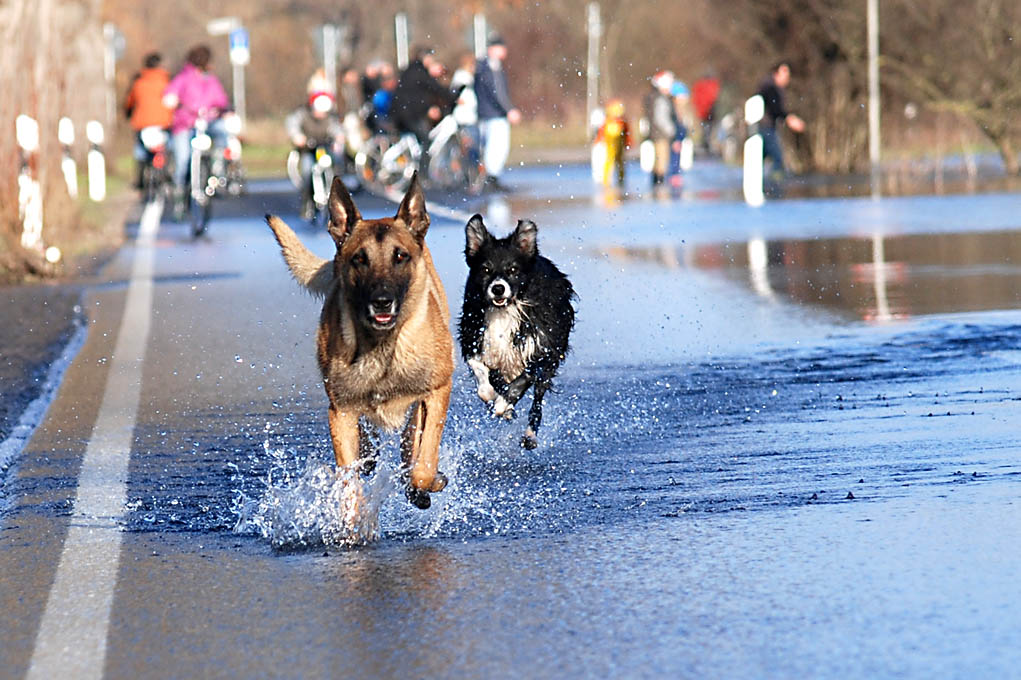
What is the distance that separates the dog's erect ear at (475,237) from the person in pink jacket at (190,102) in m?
14.3

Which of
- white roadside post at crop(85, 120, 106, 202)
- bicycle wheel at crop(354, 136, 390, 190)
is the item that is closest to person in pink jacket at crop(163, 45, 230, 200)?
bicycle wheel at crop(354, 136, 390, 190)

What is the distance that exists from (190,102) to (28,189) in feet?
18.1

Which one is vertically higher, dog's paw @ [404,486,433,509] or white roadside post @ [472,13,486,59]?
white roadside post @ [472,13,486,59]

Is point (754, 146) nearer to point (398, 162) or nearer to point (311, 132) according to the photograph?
point (398, 162)

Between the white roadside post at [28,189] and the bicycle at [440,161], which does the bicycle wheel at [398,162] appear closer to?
the bicycle at [440,161]

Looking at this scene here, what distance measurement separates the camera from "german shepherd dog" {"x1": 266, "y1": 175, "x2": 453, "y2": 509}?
23.6ft

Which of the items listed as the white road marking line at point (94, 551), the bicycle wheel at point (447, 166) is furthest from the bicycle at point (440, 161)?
the white road marking line at point (94, 551)

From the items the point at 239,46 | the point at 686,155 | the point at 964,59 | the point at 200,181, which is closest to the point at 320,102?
the point at 200,181

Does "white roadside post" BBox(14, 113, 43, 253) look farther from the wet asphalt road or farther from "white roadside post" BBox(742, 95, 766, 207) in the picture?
"white roadside post" BBox(742, 95, 766, 207)

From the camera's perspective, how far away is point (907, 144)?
3934 cm

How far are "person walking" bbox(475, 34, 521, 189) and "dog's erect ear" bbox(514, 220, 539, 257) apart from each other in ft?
72.3

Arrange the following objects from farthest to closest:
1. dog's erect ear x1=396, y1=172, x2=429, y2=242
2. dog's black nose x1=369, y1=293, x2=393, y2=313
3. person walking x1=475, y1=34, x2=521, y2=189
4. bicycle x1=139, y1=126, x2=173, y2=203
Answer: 1. person walking x1=475, y1=34, x2=521, y2=189
2. bicycle x1=139, y1=126, x2=173, y2=203
3. dog's erect ear x1=396, y1=172, x2=429, y2=242
4. dog's black nose x1=369, y1=293, x2=393, y2=313

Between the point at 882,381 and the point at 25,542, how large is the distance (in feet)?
16.1

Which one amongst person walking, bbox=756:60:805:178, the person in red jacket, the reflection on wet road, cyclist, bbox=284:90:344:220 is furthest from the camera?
person walking, bbox=756:60:805:178
